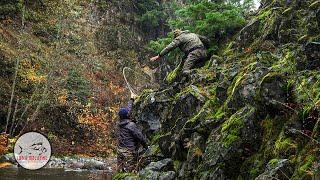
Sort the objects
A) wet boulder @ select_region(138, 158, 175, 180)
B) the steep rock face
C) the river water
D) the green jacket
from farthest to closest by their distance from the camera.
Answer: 1. the green jacket
2. the river water
3. wet boulder @ select_region(138, 158, 175, 180)
4. the steep rock face

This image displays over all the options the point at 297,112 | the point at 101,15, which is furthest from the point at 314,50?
the point at 101,15

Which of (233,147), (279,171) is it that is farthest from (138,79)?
(279,171)

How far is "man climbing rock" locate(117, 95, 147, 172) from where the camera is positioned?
8.62 m

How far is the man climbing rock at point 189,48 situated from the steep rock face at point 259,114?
1.11 m

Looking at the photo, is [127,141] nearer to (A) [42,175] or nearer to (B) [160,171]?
(B) [160,171]

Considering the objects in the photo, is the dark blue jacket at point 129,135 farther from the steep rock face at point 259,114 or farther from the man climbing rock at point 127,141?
the steep rock face at point 259,114

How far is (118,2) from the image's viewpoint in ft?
93.9

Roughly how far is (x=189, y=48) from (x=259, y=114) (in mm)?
5272

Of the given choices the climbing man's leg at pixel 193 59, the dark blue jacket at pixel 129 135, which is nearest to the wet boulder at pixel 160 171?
the dark blue jacket at pixel 129 135

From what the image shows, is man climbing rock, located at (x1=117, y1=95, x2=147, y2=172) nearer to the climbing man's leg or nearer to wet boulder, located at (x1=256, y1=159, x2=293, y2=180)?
the climbing man's leg

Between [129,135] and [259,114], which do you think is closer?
[259,114]

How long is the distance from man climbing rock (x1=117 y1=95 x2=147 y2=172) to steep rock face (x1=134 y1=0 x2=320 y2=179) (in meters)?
0.52

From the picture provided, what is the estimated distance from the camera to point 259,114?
20.5 feet

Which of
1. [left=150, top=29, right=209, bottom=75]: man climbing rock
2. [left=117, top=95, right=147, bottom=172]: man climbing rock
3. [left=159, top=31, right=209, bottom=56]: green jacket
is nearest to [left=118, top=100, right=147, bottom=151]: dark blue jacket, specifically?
[left=117, top=95, right=147, bottom=172]: man climbing rock
